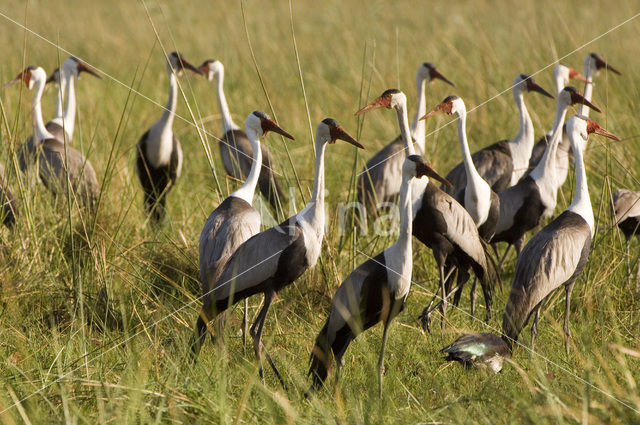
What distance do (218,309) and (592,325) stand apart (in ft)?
6.56

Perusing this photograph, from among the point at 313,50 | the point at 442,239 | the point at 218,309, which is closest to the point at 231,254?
the point at 218,309

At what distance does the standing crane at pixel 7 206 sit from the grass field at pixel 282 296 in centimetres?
10

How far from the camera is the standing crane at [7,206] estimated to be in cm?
509

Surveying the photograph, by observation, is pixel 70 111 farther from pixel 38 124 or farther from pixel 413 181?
pixel 413 181

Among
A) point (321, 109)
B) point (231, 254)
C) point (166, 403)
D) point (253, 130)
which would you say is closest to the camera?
point (166, 403)

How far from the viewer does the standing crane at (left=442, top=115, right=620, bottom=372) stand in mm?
4141

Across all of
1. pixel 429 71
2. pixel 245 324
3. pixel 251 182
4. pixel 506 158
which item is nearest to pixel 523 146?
pixel 506 158

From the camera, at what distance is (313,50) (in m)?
12.4

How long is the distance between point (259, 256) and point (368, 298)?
2.23 ft

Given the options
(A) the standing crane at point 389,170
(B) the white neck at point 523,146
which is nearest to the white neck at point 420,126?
(A) the standing crane at point 389,170

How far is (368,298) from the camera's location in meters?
3.95

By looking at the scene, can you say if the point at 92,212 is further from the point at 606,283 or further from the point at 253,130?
the point at 606,283

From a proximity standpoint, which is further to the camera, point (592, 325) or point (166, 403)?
point (592, 325)

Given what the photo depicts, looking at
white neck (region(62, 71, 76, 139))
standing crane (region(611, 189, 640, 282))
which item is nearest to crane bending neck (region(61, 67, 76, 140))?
white neck (region(62, 71, 76, 139))
